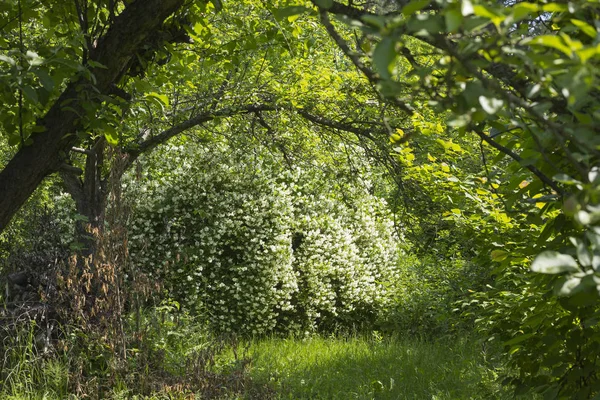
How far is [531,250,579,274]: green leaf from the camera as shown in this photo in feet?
3.25

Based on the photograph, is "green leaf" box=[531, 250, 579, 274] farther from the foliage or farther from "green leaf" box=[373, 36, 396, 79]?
the foliage

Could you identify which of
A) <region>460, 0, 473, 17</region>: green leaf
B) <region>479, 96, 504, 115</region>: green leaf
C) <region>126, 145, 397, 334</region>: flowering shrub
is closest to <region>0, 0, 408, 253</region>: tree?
<region>479, 96, 504, 115</region>: green leaf

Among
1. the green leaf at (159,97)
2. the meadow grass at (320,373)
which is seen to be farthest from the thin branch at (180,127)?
the green leaf at (159,97)

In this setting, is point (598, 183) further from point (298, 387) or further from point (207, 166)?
point (207, 166)

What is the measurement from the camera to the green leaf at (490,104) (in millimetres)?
1033

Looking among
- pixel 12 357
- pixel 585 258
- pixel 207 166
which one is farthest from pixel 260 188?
pixel 585 258

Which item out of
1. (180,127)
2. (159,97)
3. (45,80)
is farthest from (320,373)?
(45,80)

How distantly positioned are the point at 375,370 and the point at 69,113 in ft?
→ 12.9

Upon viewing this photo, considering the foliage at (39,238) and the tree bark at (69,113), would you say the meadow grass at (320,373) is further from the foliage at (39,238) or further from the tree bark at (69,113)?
the tree bark at (69,113)

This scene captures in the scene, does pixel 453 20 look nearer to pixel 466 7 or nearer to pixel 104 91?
pixel 466 7

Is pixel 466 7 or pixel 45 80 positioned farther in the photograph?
pixel 45 80

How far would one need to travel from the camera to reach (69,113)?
2.83m

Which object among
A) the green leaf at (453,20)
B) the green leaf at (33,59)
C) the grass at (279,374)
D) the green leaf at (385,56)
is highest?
the green leaf at (33,59)

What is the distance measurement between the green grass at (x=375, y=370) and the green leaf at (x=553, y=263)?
12.5ft
